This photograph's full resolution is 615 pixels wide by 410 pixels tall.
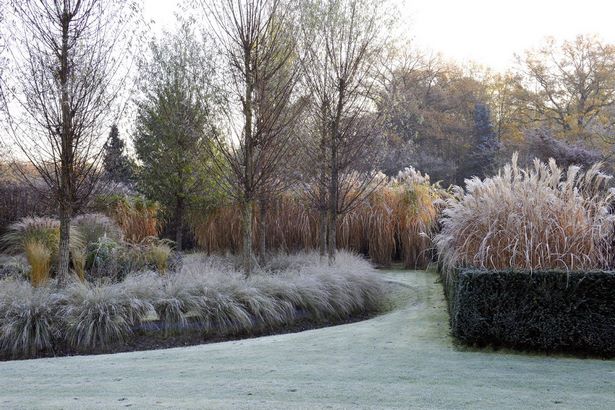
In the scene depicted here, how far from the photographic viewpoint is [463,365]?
4316 mm

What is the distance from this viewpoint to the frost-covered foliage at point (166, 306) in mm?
5781

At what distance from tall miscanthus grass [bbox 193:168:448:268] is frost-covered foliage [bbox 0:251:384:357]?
3.67 meters

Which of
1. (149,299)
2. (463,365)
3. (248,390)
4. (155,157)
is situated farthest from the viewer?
(155,157)

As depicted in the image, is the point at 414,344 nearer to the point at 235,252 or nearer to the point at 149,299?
the point at 149,299

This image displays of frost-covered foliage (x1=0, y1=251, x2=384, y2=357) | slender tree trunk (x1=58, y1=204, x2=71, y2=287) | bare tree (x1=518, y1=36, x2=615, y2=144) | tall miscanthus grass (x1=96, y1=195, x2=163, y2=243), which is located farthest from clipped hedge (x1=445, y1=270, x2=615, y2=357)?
bare tree (x1=518, y1=36, x2=615, y2=144)

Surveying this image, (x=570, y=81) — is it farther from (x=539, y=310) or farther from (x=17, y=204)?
(x=539, y=310)

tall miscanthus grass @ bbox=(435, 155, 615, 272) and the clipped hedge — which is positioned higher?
tall miscanthus grass @ bbox=(435, 155, 615, 272)

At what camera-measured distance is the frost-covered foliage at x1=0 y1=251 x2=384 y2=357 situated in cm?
578

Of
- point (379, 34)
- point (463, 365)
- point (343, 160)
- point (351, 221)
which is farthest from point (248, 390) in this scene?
point (351, 221)

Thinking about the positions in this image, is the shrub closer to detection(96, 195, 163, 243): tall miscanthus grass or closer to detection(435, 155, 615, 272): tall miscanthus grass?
detection(96, 195, 163, 243): tall miscanthus grass

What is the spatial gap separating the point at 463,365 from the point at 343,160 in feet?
15.9

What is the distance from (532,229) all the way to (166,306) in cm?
402

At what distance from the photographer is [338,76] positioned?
8.45 meters

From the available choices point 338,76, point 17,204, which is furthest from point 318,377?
point 17,204
